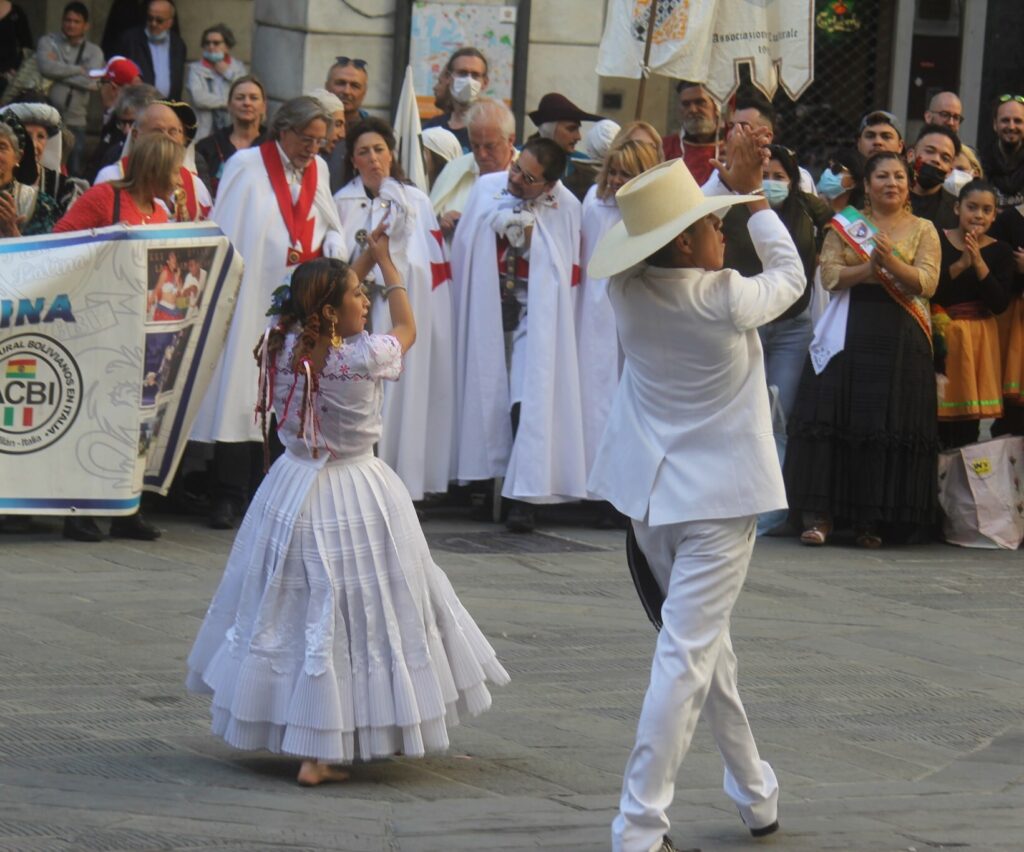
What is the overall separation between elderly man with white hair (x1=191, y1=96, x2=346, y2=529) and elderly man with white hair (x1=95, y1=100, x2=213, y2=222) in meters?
0.23

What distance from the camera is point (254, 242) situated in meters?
10.6

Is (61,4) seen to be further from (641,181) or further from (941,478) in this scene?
(641,181)

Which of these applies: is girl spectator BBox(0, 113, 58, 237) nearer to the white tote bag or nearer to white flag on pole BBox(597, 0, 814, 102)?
white flag on pole BBox(597, 0, 814, 102)

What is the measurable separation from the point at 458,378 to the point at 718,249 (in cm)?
593

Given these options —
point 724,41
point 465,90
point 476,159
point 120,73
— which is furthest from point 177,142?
point 724,41

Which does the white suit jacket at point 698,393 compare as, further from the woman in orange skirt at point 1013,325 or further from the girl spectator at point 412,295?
Result: the woman in orange skirt at point 1013,325

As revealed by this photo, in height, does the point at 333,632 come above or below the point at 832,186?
below

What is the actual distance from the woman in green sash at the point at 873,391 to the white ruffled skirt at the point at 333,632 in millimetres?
5059

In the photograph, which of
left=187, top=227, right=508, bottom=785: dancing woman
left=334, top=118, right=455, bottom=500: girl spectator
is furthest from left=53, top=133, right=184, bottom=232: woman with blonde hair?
left=187, top=227, right=508, bottom=785: dancing woman

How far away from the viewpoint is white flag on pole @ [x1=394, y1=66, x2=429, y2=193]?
11742 mm

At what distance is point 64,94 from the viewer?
15516 mm

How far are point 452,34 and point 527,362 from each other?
15.8 ft

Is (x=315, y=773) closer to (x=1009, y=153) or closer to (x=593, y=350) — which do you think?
(x=593, y=350)

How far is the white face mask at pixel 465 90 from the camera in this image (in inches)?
488
